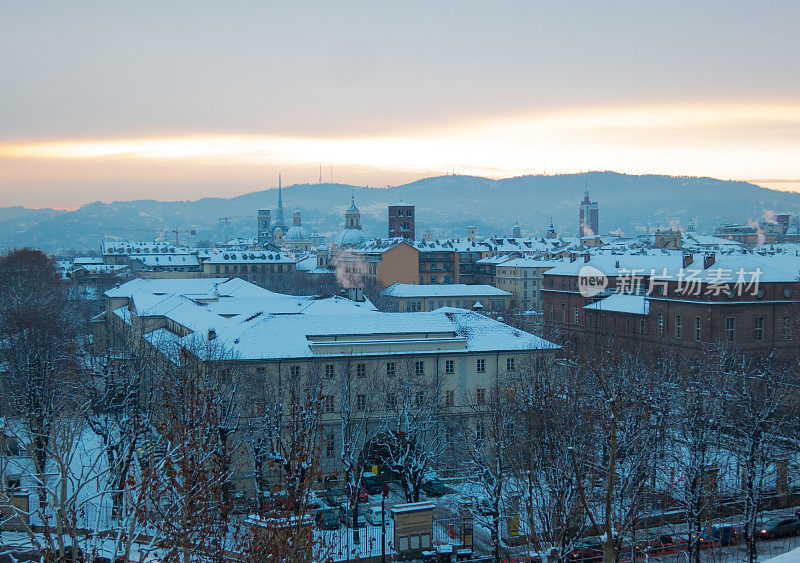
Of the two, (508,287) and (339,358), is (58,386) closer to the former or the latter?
(339,358)

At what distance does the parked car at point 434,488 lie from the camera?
93.6ft

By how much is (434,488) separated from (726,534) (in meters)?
10.2

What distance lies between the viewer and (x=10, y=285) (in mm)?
69750

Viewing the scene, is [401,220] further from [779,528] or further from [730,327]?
[779,528]

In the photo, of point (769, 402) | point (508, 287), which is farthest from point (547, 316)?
point (769, 402)

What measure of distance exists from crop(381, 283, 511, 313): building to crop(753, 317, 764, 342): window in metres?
33.3

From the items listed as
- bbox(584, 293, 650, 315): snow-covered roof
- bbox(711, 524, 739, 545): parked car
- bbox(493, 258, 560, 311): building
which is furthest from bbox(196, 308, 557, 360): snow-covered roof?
bbox(493, 258, 560, 311): building

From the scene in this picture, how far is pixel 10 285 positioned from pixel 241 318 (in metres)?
41.1

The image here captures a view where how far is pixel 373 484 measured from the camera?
99.7 feet

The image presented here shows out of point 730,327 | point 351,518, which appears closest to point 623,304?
point 730,327

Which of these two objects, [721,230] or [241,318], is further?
[721,230]

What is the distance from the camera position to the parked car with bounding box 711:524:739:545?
23.6 meters

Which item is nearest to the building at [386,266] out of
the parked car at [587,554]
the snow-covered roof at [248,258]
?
the snow-covered roof at [248,258]

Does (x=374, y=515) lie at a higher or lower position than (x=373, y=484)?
higher
